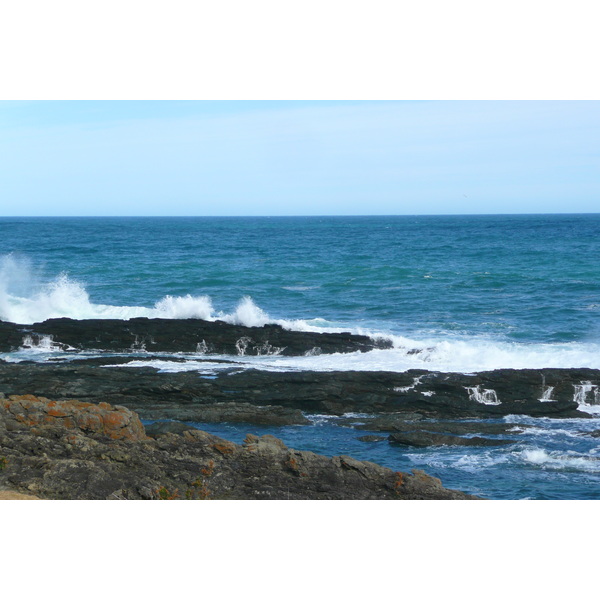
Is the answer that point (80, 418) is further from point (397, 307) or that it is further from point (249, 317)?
point (397, 307)

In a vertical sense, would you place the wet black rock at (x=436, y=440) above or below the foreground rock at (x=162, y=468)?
below

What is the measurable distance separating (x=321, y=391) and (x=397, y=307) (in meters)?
16.3

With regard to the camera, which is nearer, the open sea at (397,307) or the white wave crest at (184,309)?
the open sea at (397,307)

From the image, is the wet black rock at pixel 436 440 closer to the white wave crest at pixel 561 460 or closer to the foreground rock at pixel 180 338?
the white wave crest at pixel 561 460

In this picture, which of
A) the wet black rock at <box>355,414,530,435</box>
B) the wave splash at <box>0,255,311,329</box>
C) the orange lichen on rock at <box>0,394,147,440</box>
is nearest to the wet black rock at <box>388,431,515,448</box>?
the wet black rock at <box>355,414,530,435</box>

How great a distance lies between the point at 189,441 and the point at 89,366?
Answer: 763 cm

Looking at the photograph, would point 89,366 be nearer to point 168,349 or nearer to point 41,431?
point 168,349

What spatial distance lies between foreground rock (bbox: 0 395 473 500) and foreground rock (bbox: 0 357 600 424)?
356 cm

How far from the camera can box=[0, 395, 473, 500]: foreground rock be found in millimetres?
9086

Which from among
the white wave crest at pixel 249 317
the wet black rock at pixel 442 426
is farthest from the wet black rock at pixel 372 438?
the white wave crest at pixel 249 317

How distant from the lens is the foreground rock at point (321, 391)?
15.0 m

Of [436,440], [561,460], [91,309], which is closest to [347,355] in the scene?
[436,440]

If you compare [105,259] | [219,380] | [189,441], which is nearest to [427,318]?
[219,380]

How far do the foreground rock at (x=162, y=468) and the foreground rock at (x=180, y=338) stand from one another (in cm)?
1019
